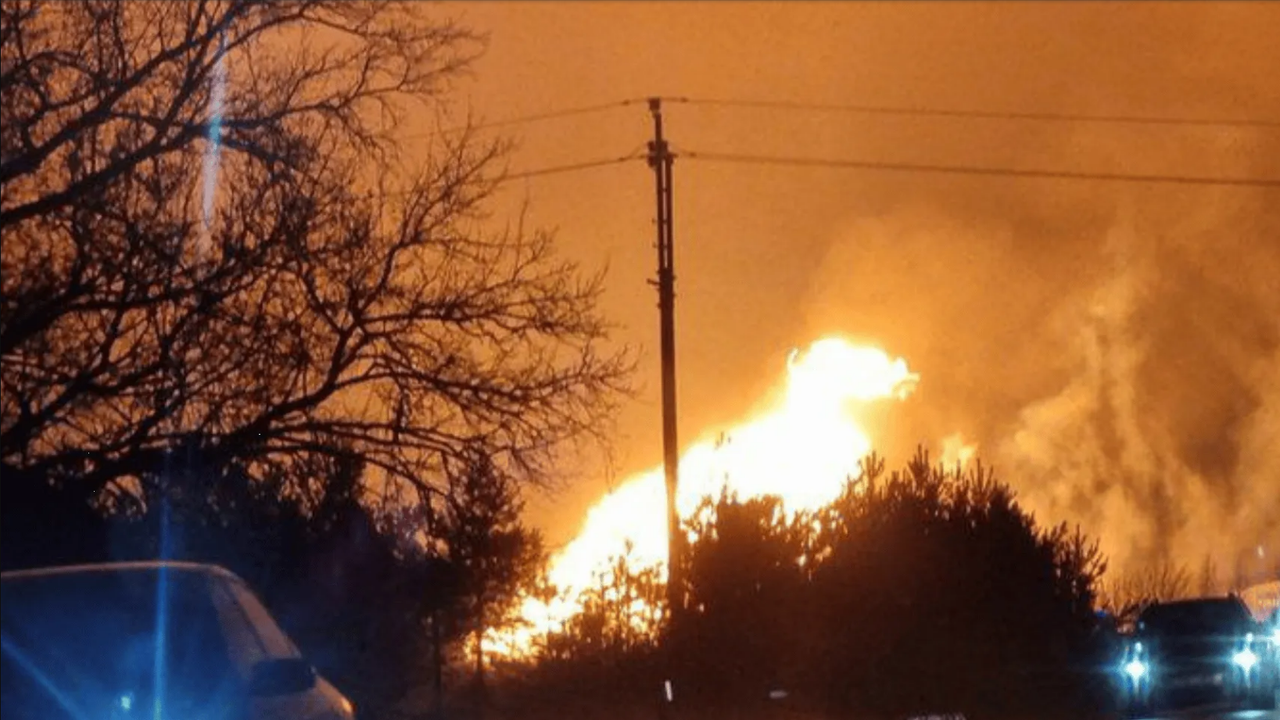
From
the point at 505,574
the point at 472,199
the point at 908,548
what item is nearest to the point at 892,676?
the point at 908,548

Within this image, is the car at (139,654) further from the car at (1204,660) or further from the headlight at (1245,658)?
the headlight at (1245,658)

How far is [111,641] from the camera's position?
11781 mm

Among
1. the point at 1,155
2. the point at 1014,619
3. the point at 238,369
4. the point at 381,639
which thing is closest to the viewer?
the point at 1,155

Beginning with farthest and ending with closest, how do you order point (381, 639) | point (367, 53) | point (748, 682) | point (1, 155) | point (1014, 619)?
point (1014, 619) < point (748, 682) < point (381, 639) < point (367, 53) < point (1, 155)

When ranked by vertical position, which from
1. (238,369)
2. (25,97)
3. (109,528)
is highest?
(25,97)

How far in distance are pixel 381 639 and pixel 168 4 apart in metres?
10.6

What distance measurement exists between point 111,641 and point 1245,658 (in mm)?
22109

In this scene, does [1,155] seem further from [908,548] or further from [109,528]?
[908,548]

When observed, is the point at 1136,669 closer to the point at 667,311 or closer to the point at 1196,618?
the point at 1196,618

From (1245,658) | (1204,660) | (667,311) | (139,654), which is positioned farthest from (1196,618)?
(139,654)

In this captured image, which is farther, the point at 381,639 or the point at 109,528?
the point at 381,639

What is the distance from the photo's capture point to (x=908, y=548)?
36.5 meters

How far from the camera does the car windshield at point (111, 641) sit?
11383mm

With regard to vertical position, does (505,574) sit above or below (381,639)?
above
